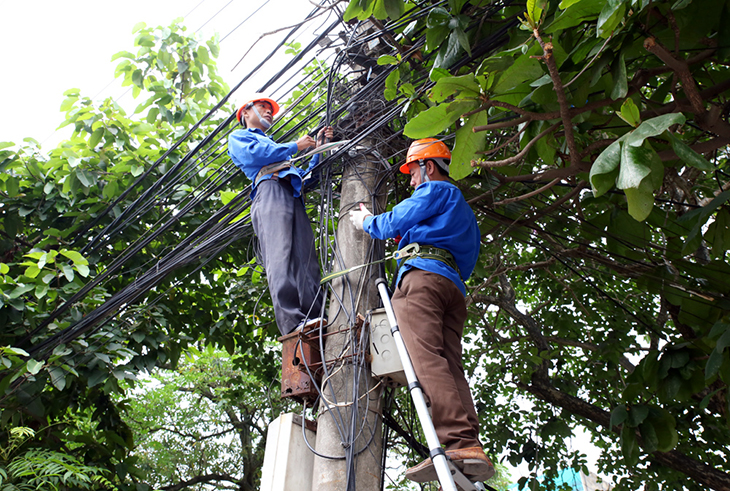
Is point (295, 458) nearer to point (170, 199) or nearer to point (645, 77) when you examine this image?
point (645, 77)

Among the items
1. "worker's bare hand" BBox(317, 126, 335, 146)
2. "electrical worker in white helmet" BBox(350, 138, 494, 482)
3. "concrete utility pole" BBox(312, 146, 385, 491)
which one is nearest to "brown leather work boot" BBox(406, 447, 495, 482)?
"electrical worker in white helmet" BBox(350, 138, 494, 482)

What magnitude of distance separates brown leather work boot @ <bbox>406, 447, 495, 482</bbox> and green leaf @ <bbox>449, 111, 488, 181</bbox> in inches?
45.7

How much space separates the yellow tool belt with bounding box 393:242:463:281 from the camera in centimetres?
300

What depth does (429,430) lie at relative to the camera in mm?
2254

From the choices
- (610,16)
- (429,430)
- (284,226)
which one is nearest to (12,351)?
(284,226)

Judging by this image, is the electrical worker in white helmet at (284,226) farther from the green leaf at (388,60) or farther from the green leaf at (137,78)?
the green leaf at (137,78)

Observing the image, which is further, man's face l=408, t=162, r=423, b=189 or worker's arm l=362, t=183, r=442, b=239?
man's face l=408, t=162, r=423, b=189

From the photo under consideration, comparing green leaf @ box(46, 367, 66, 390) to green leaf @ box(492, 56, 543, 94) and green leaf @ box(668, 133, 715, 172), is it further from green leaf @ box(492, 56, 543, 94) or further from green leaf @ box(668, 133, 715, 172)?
green leaf @ box(668, 133, 715, 172)

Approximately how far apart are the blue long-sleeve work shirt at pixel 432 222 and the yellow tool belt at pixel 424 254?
0.02m

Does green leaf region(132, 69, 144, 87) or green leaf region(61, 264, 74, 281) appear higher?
green leaf region(132, 69, 144, 87)

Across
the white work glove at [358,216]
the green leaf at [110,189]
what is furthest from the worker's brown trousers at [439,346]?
the green leaf at [110,189]

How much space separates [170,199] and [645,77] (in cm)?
422

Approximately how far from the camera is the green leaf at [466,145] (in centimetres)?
234

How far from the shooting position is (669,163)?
108 inches
